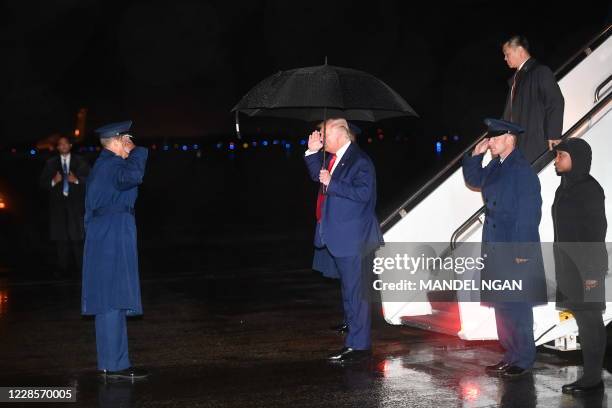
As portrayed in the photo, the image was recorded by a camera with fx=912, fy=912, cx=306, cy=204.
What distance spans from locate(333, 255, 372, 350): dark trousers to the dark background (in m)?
12.5

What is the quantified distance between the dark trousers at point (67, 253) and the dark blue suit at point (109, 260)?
634 centimetres

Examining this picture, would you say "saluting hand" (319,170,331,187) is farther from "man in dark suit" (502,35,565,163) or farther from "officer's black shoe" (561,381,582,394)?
"officer's black shoe" (561,381,582,394)

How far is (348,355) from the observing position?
7.36 metres

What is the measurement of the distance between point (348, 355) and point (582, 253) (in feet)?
7.28

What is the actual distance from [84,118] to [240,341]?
45.6 m

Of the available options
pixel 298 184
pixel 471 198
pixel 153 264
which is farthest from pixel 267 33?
pixel 471 198

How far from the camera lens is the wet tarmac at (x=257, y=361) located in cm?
616

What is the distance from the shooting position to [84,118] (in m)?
51.8

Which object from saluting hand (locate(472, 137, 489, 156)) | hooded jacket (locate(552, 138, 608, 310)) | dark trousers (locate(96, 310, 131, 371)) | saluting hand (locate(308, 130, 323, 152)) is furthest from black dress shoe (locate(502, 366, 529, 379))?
dark trousers (locate(96, 310, 131, 371))

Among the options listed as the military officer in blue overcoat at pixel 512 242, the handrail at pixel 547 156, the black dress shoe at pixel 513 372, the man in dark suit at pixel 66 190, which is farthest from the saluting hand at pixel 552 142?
the man in dark suit at pixel 66 190

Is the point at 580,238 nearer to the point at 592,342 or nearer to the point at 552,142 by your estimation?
→ the point at 592,342

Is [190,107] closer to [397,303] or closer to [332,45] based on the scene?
[332,45]

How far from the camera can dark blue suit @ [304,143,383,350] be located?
7406 millimetres

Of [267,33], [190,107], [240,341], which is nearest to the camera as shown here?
[240,341]
